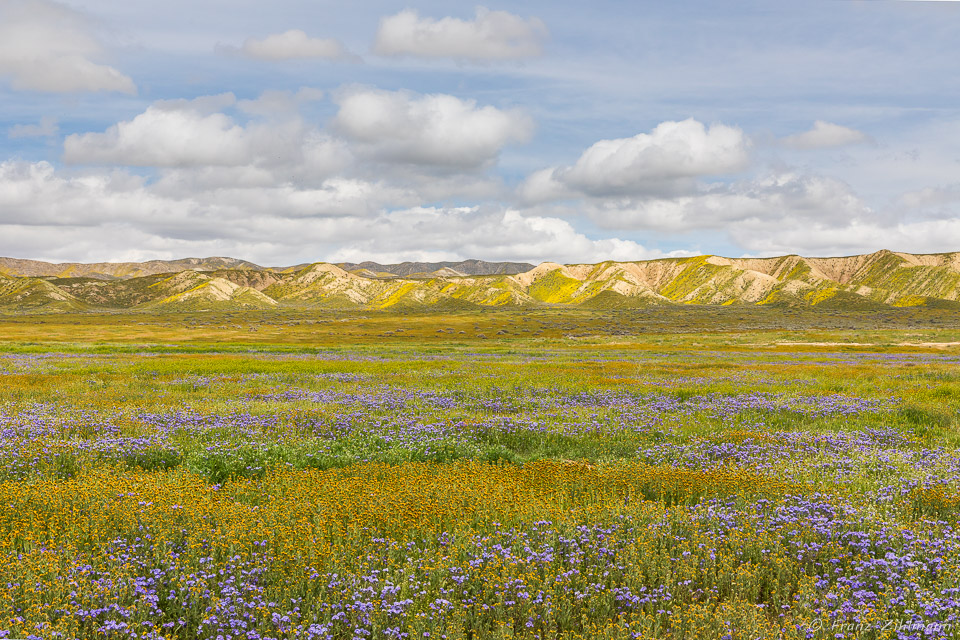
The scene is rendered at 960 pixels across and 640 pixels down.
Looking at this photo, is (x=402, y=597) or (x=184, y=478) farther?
(x=184, y=478)

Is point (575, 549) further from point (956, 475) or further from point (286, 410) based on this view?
point (286, 410)

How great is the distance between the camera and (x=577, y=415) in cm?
1677

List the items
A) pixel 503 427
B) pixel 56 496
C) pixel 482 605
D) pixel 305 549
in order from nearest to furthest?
pixel 482 605
pixel 305 549
pixel 56 496
pixel 503 427

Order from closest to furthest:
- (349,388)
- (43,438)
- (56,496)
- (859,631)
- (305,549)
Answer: (859,631) → (305,549) → (56,496) → (43,438) → (349,388)

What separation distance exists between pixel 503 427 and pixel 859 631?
34.6 feet

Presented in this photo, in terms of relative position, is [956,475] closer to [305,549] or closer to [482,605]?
[482,605]

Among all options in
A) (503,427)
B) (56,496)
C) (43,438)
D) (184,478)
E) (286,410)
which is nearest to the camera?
(56,496)

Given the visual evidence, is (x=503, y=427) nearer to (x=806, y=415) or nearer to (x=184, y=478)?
(x=184, y=478)

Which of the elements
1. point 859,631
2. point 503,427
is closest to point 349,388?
point 503,427

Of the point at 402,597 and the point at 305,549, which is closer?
the point at 402,597

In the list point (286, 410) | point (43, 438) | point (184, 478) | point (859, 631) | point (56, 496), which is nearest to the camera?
point (859, 631)

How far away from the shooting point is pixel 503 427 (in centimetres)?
1490

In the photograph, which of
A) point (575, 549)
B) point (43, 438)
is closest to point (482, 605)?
point (575, 549)

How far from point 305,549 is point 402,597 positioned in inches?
60.7
